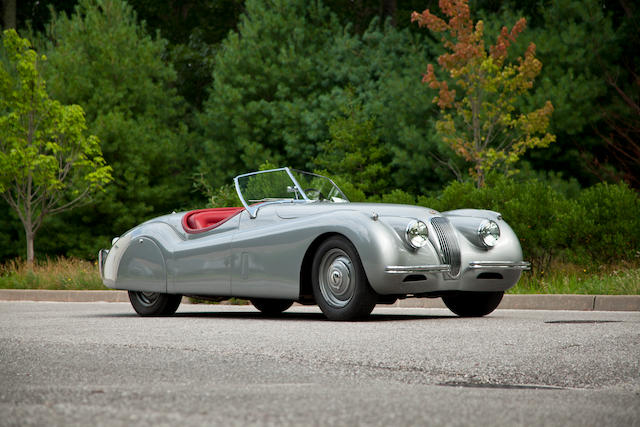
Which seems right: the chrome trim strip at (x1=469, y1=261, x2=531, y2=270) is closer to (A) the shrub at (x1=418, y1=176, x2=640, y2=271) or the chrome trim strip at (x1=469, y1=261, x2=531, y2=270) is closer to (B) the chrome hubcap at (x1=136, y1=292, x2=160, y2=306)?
(B) the chrome hubcap at (x1=136, y1=292, x2=160, y2=306)

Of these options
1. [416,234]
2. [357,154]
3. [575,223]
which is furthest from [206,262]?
[357,154]

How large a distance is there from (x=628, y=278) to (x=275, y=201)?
4.67 metres

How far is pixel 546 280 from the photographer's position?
12.8 metres

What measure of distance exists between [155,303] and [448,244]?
3.35 metres

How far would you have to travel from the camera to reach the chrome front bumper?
7676mm

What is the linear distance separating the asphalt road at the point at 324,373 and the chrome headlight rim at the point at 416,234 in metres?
0.70

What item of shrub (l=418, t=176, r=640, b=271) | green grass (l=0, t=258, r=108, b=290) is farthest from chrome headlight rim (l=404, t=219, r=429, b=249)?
green grass (l=0, t=258, r=108, b=290)

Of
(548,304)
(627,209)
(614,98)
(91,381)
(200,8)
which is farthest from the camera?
(200,8)

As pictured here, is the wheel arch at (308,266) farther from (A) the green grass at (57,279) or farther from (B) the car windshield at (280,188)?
(A) the green grass at (57,279)

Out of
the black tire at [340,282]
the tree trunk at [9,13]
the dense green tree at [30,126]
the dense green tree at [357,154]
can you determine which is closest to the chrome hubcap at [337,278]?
the black tire at [340,282]

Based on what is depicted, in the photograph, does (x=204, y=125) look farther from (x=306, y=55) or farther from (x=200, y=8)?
(x=200, y=8)

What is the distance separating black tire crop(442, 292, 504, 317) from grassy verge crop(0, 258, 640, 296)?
2.49 metres

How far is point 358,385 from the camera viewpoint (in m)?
4.38

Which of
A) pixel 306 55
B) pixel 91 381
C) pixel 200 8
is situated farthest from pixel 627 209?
pixel 200 8
